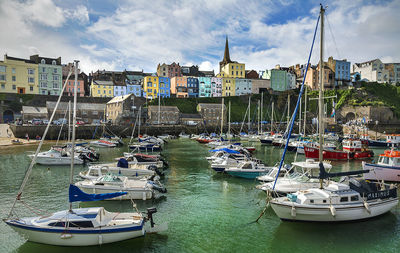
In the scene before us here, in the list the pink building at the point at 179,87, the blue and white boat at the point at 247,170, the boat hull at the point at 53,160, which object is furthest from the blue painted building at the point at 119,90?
the blue and white boat at the point at 247,170

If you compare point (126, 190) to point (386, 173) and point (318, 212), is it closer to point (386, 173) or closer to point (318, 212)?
point (318, 212)

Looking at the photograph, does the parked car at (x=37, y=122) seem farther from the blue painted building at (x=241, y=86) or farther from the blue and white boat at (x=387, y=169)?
the blue painted building at (x=241, y=86)

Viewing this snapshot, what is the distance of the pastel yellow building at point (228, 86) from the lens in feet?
381

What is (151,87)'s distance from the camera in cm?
10750

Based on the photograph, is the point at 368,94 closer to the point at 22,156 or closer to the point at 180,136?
the point at 180,136

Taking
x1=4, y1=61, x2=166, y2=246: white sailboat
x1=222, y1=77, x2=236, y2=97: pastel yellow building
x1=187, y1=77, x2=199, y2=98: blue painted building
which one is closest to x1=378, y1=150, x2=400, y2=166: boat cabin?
x1=4, y1=61, x2=166, y2=246: white sailboat

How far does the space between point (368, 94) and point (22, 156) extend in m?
110

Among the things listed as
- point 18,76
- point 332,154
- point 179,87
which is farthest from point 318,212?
point 18,76

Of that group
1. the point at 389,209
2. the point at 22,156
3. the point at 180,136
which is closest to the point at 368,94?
the point at 180,136

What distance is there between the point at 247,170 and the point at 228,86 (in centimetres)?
9330

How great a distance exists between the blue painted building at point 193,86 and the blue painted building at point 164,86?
352 inches

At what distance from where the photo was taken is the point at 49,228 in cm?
1208

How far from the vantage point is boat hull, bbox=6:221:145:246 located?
1212cm

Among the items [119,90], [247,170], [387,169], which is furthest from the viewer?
[119,90]
